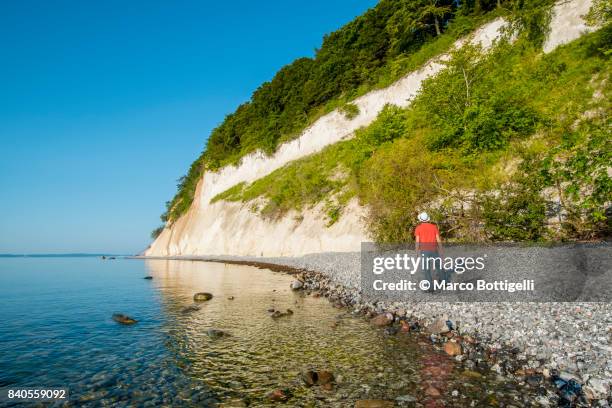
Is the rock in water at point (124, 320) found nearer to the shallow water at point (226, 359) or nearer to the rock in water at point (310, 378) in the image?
the shallow water at point (226, 359)

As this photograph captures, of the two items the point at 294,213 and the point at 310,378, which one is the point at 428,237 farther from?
the point at 294,213

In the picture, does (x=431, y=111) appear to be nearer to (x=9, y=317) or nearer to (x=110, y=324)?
(x=110, y=324)

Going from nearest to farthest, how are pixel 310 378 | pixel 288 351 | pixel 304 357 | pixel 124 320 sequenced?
pixel 310 378, pixel 304 357, pixel 288 351, pixel 124 320

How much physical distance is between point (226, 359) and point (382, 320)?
Result: 163 inches

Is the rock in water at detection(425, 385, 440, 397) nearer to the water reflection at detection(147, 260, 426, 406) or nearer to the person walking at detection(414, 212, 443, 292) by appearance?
the water reflection at detection(147, 260, 426, 406)

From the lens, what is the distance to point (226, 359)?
7.22 metres

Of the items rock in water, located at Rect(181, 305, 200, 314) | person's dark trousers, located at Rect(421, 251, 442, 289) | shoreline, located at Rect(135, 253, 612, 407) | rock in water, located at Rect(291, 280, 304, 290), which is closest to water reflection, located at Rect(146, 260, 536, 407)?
rock in water, located at Rect(181, 305, 200, 314)

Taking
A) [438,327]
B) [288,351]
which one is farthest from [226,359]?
[438,327]

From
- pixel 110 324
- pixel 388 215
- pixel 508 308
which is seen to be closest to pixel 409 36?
pixel 388 215

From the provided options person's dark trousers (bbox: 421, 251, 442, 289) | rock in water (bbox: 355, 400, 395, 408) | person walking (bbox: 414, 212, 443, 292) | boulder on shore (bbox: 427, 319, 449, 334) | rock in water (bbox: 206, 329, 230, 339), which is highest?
person walking (bbox: 414, 212, 443, 292)

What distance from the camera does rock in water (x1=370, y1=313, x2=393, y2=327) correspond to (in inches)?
352

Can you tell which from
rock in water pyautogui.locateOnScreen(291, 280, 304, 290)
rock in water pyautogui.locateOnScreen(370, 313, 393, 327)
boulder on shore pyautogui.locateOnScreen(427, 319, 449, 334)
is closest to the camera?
boulder on shore pyautogui.locateOnScreen(427, 319, 449, 334)

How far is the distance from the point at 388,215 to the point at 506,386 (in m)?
11.3

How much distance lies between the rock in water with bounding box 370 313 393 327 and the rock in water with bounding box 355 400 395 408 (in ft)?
12.6
